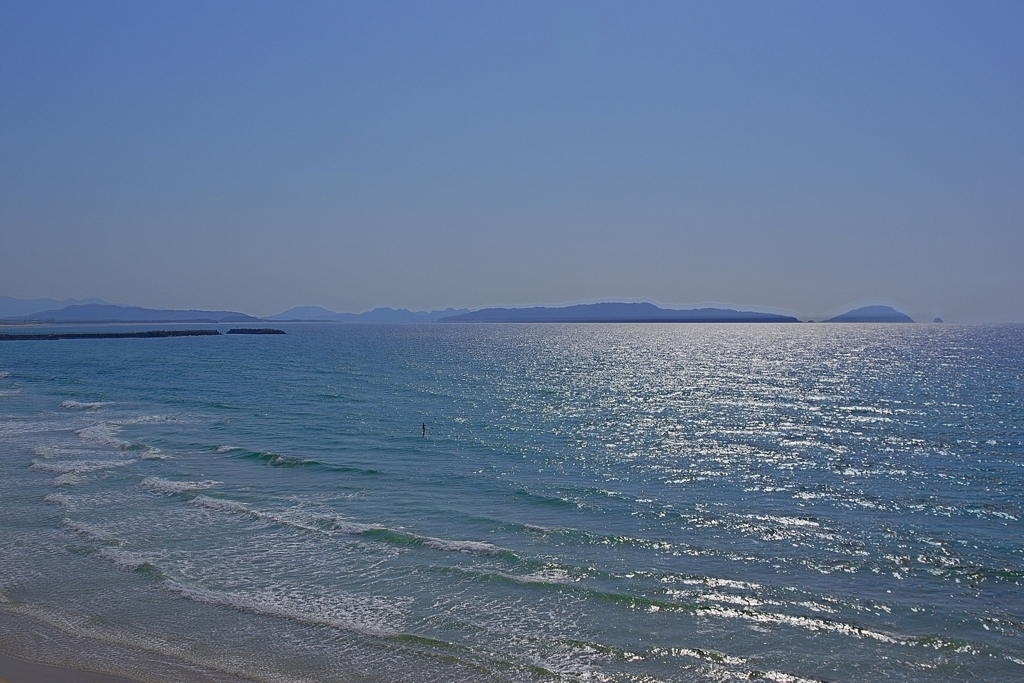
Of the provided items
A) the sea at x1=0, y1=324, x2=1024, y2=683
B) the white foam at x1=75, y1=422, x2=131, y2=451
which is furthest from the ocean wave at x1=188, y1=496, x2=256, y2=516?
the white foam at x1=75, y1=422, x2=131, y2=451

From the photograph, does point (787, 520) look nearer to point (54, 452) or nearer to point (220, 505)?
point (220, 505)

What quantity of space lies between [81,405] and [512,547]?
122 feet

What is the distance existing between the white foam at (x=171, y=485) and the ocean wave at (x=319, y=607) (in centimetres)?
849

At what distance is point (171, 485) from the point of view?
23.4 meters

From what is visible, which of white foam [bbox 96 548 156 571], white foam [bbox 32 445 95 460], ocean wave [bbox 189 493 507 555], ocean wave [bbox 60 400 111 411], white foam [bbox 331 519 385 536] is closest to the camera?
white foam [bbox 96 548 156 571]

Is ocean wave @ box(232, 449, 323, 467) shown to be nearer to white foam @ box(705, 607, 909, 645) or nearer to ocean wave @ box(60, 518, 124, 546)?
ocean wave @ box(60, 518, 124, 546)

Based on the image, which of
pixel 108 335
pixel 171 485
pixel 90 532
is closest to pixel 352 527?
pixel 90 532

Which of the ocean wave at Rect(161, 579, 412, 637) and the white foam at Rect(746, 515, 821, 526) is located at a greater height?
the white foam at Rect(746, 515, 821, 526)

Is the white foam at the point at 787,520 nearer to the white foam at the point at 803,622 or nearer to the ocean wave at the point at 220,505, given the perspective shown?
the white foam at the point at 803,622

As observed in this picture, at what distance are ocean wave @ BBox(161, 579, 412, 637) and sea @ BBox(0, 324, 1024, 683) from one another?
2.5 inches

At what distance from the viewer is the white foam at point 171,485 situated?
2272 centimetres

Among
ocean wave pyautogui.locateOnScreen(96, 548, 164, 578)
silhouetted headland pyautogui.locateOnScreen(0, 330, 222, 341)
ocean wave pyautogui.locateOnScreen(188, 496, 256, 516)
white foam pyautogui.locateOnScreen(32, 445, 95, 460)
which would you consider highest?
silhouetted headland pyautogui.locateOnScreen(0, 330, 222, 341)

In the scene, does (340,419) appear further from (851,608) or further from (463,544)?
(851,608)

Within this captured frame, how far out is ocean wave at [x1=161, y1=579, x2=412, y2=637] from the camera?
43.0 ft
